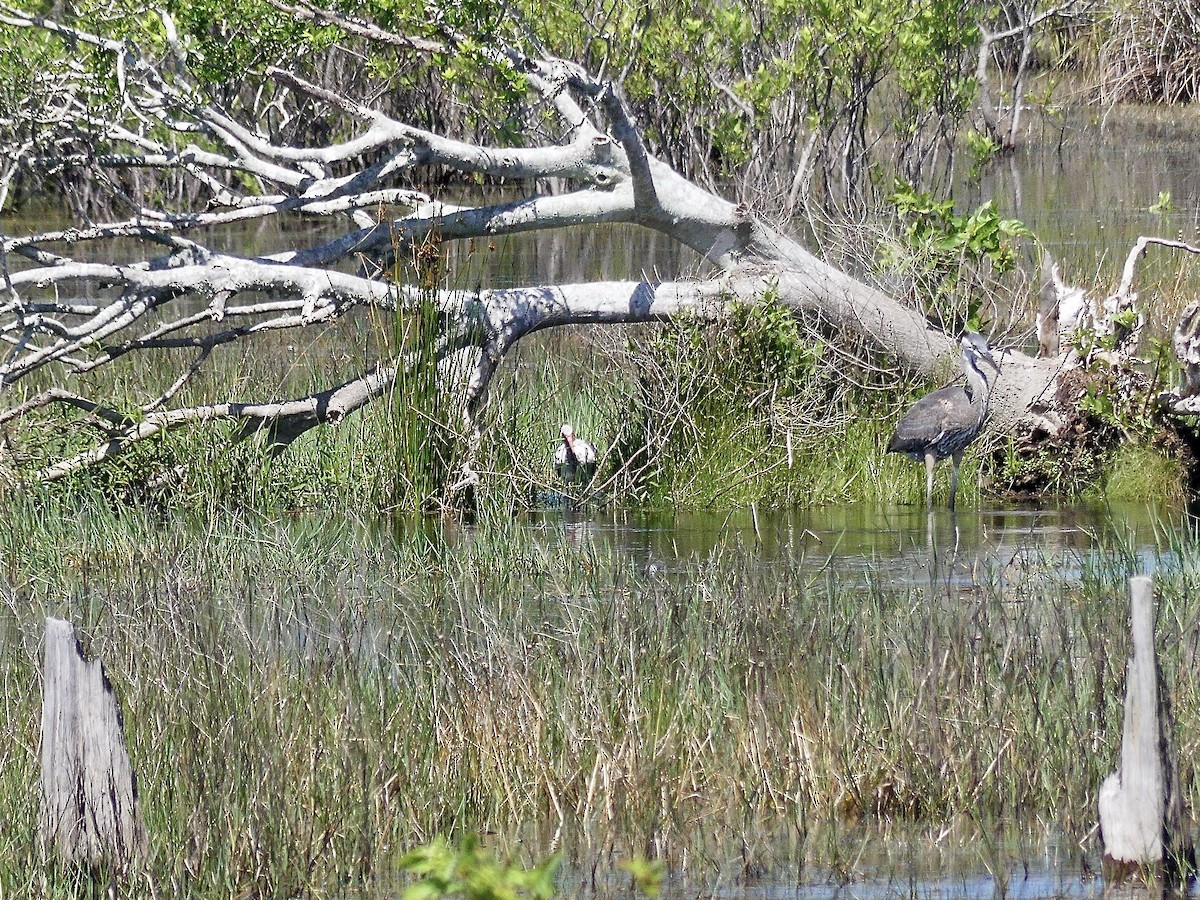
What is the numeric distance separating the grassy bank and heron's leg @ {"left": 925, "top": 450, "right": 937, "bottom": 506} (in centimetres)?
224

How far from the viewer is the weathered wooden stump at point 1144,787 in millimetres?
3566

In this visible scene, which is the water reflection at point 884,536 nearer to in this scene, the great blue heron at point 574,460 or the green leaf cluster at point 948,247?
the great blue heron at point 574,460

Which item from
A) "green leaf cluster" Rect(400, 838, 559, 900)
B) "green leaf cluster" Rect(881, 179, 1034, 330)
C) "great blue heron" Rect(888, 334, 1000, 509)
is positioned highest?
"green leaf cluster" Rect(881, 179, 1034, 330)

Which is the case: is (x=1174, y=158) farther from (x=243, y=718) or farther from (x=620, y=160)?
(x=243, y=718)

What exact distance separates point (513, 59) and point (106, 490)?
3.07 meters

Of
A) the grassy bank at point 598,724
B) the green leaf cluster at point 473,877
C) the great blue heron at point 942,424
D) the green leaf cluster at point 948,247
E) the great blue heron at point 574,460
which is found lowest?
the grassy bank at point 598,724

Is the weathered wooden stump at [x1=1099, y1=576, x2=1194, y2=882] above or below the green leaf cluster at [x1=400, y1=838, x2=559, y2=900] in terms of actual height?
below

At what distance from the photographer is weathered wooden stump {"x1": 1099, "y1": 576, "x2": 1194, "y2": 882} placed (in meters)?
3.57

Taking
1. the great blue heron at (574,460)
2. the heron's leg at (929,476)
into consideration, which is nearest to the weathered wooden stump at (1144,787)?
the heron's leg at (929,476)

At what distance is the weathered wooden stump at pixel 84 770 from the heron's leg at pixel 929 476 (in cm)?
501

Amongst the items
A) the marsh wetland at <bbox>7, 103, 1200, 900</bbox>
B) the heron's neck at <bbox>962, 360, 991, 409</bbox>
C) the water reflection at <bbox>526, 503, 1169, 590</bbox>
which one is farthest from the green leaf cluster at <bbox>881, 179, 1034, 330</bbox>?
the marsh wetland at <bbox>7, 103, 1200, 900</bbox>

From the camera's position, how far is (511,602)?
5.93 m

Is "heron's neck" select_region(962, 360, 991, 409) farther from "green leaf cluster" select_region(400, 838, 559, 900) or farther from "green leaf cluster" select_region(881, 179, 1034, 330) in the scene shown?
"green leaf cluster" select_region(400, 838, 559, 900)

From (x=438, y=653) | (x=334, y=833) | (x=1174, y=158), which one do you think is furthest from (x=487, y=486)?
(x=1174, y=158)
